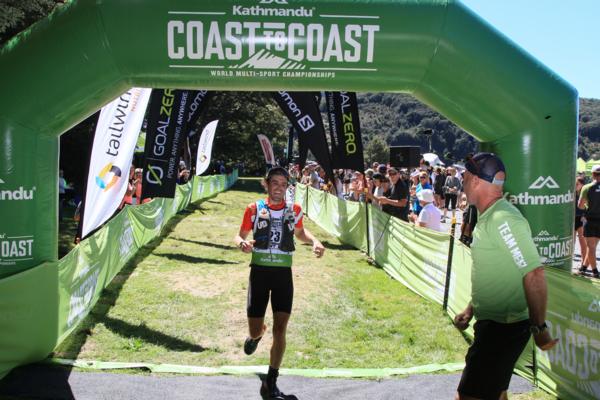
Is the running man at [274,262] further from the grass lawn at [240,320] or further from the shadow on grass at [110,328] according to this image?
the shadow on grass at [110,328]

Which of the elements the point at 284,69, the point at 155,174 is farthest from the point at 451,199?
the point at 284,69

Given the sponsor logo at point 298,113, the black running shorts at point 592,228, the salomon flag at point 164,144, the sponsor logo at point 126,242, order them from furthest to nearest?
1. the salomon flag at point 164,144
2. the sponsor logo at point 298,113
3. the black running shorts at point 592,228
4. the sponsor logo at point 126,242

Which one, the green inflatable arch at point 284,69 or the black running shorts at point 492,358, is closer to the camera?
the black running shorts at point 492,358

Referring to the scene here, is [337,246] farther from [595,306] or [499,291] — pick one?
[499,291]

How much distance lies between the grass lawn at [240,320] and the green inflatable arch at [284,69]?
1775mm

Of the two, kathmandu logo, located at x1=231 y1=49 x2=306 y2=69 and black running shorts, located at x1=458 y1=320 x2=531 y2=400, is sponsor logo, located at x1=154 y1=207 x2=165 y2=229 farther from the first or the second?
black running shorts, located at x1=458 y1=320 x2=531 y2=400

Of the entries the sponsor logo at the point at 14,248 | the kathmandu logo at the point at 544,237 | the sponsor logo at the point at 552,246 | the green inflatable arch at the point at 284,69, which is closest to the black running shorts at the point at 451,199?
the sponsor logo at the point at 552,246

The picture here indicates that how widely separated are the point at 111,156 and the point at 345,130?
15.6 feet

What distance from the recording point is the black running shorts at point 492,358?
3017 mm

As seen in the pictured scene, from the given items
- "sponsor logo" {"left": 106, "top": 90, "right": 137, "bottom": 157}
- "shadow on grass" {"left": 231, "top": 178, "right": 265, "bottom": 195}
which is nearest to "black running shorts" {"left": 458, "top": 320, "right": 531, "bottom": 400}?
"sponsor logo" {"left": 106, "top": 90, "right": 137, "bottom": 157}

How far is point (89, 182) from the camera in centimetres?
689

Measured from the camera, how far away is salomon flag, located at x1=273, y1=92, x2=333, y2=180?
10.5 metres

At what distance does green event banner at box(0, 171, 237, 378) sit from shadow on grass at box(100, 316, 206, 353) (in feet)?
1.29

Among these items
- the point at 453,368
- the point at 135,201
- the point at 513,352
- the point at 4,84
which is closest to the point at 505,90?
the point at 513,352
